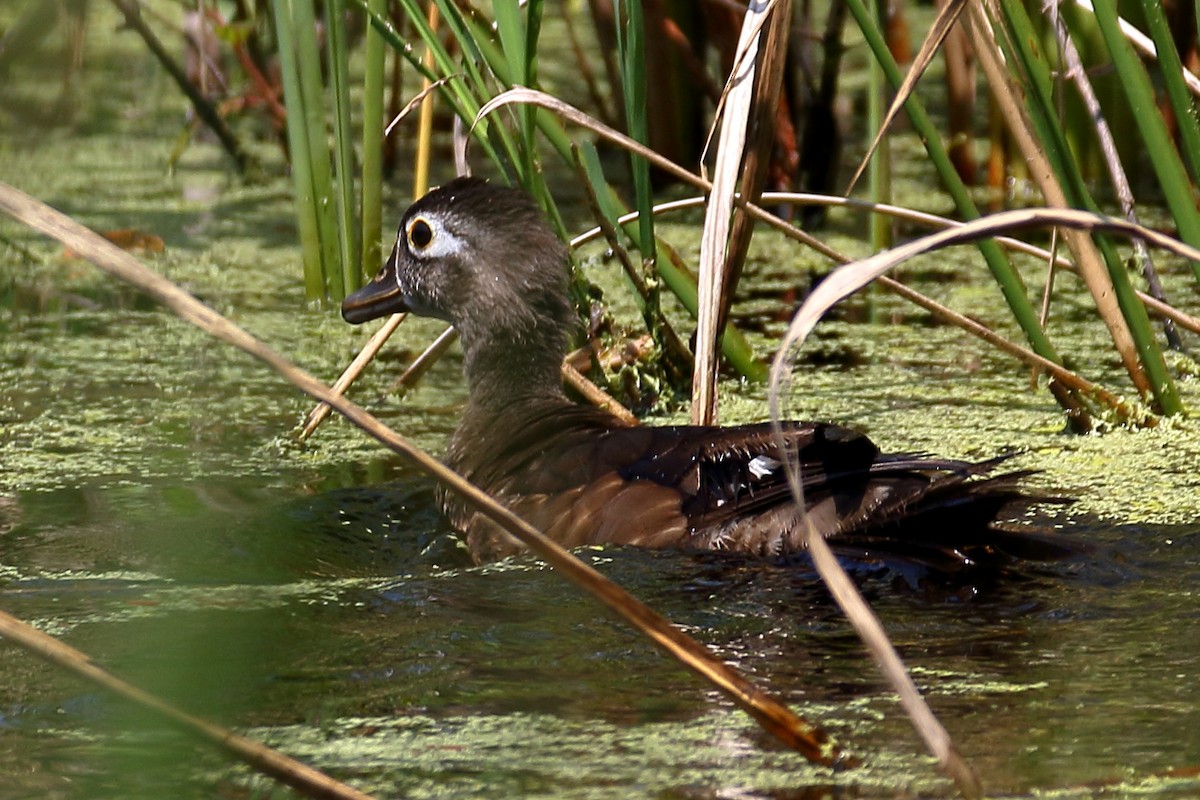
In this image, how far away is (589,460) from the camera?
3326 millimetres

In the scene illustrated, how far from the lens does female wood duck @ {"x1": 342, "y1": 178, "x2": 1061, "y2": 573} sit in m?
2.93

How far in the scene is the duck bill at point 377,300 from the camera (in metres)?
4.12

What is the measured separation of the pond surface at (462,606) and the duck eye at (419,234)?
1.54 ft

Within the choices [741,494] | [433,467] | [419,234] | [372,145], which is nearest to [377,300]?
[419,234]

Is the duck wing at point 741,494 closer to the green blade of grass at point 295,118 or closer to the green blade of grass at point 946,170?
Result: the green blade of grass at point 946,170

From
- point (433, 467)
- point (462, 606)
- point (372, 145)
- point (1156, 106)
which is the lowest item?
point (462, 606)

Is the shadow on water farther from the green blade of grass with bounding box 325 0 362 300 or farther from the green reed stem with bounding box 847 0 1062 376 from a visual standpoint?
the green blade of grass with bounding box 325 0 362 300

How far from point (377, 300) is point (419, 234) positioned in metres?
0.19

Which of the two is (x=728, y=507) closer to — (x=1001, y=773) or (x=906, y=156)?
(x=1001, y=773)

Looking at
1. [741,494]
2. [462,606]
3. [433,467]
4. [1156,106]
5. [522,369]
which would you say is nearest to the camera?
[433,467]

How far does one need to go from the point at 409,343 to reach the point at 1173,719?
315cm

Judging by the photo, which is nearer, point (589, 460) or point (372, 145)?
point (589, 460)

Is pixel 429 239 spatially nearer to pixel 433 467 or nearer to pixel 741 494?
pixel 741 494

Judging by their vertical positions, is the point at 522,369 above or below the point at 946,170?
below
